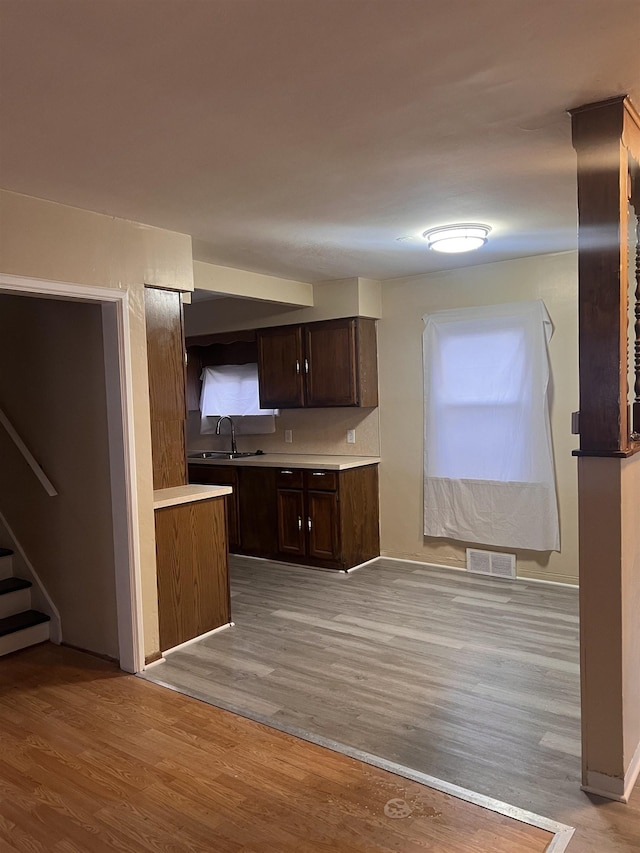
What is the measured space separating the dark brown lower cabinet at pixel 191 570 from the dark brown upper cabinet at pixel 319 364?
186 centimetres

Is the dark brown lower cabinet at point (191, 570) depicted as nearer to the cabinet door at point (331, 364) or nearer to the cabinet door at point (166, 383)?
the cabinet door at point (166, 383)

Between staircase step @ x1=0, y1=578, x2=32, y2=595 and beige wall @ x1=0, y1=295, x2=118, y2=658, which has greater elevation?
beige wall @ x1=0, y1=295, x2=118, y2=658

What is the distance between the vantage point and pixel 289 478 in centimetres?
536

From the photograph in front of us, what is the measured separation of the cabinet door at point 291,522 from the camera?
5.33m

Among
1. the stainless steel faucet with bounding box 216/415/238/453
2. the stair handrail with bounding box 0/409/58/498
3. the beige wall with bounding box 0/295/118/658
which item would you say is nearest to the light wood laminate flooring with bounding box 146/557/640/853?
the beige wall with bounding box 0/295/118/658

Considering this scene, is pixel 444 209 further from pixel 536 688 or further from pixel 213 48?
pixel 536 688

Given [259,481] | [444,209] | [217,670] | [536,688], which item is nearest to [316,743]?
[217,670]

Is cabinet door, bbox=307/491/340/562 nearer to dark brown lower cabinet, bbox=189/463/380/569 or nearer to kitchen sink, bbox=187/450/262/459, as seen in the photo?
dark brown lower cabinet, bbox=189/463/380/569

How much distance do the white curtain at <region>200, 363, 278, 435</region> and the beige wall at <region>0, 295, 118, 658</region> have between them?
254 cm

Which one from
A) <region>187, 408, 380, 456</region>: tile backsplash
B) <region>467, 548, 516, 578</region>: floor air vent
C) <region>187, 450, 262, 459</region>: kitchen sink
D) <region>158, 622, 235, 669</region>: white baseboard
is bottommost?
<region>158, 622, 235, 669</region>: white baseboard

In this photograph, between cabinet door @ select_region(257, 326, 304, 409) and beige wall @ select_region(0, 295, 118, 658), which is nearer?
beige wall @ select_region(0, 295, 118, 658)

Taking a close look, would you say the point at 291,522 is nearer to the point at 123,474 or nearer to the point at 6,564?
the point at 6,564

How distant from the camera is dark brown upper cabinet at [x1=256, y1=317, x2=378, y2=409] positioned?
17.5 ft

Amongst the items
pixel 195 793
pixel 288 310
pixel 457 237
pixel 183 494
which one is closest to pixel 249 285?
pixel 288 310
